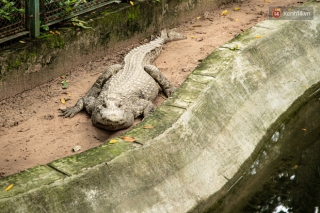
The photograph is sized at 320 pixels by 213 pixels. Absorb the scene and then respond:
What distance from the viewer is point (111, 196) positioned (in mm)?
4820

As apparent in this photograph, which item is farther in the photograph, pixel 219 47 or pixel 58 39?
pixel 219 47

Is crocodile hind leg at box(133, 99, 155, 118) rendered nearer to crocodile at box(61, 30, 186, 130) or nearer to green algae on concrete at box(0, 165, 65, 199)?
crocodile at box(61, 30, 186, 130)

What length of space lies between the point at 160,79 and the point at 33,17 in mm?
1851

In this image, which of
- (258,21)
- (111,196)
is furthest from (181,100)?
(258,21)

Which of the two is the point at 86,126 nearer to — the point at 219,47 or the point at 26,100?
the point at 26,100

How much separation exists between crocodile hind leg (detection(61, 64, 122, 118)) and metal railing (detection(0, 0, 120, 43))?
93 centimetres

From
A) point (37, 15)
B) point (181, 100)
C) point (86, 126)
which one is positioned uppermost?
point (37, 15)

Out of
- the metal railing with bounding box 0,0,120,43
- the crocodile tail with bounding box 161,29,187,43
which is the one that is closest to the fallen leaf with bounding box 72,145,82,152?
the metal railing with bounding box 0,0,120,43

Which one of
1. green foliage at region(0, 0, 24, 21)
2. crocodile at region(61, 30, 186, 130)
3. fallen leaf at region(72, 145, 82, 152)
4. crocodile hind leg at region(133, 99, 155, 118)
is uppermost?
green foliage at region(0, 0, 24, 21)

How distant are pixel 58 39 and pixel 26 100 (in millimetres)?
934

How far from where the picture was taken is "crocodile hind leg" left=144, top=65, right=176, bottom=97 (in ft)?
23.6

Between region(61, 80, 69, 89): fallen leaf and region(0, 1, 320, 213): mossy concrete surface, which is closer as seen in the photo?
region(0, 1, 320, 213): mossy concrete surface

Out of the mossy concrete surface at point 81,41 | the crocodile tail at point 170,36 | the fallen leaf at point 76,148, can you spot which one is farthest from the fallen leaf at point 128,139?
the crocodile tail at point 170,36

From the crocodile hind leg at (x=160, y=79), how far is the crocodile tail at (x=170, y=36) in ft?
3.82
